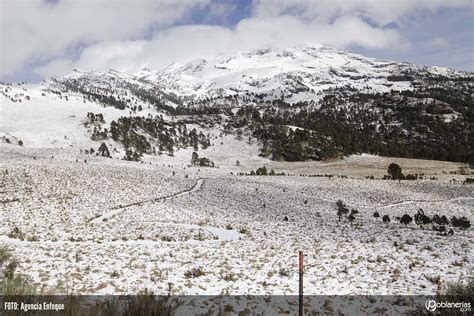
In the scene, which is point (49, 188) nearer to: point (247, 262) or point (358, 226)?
point (247, 262)

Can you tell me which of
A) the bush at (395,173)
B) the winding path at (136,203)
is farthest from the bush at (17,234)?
the bush at (395,173)

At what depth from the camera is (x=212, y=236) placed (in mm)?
19266

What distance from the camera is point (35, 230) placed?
59.5 ft

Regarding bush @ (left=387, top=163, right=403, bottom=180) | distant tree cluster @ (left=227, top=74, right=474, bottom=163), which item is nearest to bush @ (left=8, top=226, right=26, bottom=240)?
bush @ (left=387, top=163, right=403, bottom=180)

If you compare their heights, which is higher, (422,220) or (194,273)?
(422,220)

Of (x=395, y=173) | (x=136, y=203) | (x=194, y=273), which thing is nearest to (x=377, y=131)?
(x=395, y=173)

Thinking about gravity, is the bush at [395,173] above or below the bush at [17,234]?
above

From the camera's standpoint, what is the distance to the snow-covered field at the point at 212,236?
1102cm

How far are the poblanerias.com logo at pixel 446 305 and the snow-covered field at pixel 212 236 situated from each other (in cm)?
110

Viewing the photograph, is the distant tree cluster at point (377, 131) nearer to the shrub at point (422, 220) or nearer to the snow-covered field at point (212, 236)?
the snow-covered field at point (212, 236)

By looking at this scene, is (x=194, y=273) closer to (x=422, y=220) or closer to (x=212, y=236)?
(x=212, y=236)

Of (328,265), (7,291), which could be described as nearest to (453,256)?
(328,265)

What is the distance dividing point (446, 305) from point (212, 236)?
41.6ft

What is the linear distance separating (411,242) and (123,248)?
43.7 ft
